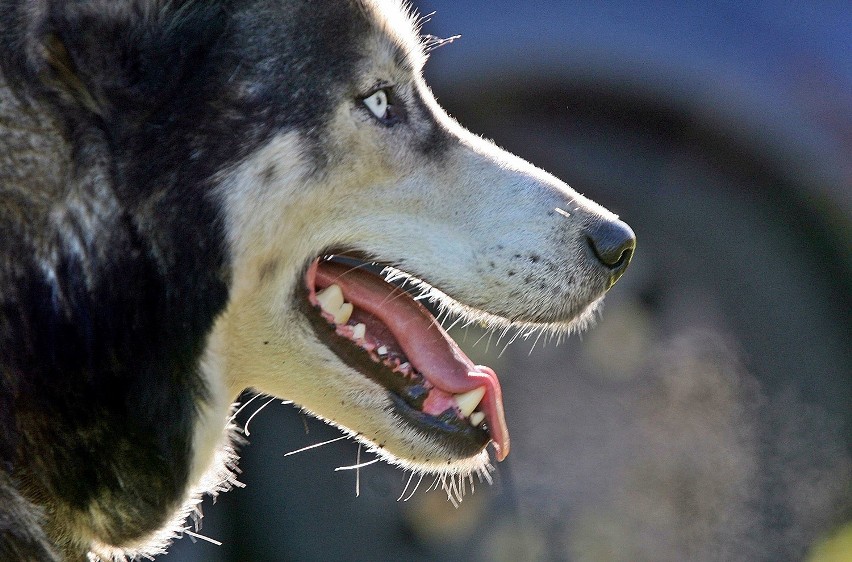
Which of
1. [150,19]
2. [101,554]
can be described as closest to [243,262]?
[150,19]

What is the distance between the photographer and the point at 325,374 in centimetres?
280

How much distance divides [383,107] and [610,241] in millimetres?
638

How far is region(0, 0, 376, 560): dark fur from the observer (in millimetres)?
2416

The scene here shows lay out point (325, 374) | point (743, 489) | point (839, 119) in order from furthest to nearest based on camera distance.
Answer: point (743, 489), point (839, 119), point (325, 374)

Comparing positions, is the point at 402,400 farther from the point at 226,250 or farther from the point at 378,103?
the point at 378,103

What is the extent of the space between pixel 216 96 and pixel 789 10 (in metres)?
2.04

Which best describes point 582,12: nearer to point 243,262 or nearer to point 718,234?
point 718,234

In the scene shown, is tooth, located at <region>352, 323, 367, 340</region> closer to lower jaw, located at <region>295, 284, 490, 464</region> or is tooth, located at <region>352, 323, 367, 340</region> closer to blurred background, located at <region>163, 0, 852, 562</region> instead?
lower jaw, located at <region>295, 284, 490, 464</region>

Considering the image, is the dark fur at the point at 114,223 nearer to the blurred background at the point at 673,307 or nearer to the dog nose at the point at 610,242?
the dog nose at the point at 610,242

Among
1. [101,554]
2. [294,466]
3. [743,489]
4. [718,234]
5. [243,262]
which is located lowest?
[294,466]

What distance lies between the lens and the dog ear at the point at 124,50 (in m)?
2.42

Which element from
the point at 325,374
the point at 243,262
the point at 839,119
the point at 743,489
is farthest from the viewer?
the point at 743,489

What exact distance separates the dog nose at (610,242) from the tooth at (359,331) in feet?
1.91

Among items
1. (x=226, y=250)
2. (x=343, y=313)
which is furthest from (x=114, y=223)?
(x=343, y=313)
